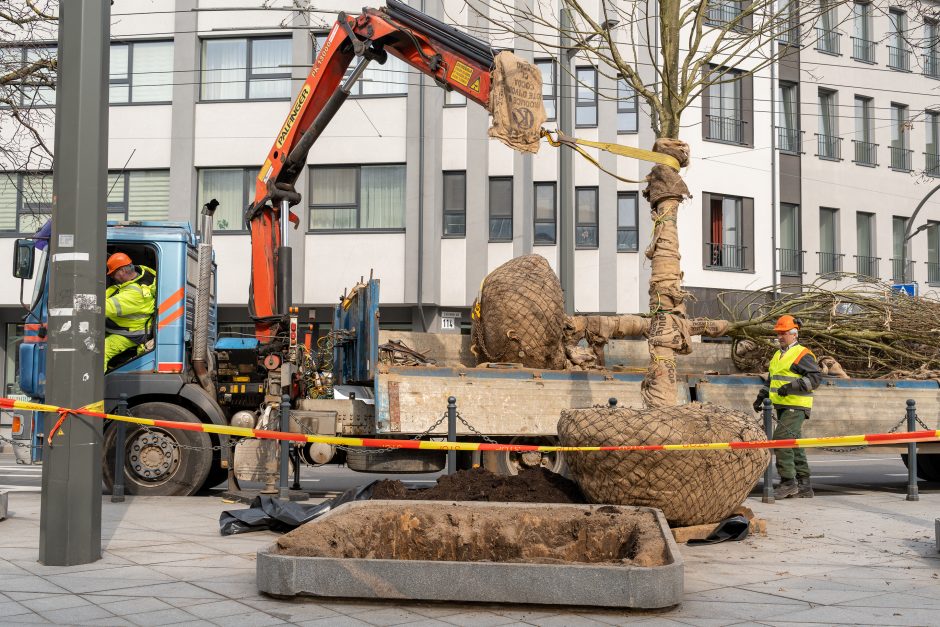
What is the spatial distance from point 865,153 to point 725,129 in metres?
6.79

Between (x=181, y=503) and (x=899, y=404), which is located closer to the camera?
(x=181, y=503)

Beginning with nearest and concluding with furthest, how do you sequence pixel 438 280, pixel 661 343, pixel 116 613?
pixel 116 613 < pixel 661 343 < pixel 438 280

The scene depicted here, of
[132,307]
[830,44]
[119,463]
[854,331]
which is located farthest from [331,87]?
[830,44]

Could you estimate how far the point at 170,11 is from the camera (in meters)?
25.3

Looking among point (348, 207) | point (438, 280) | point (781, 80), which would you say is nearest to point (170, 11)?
point (348, 207)

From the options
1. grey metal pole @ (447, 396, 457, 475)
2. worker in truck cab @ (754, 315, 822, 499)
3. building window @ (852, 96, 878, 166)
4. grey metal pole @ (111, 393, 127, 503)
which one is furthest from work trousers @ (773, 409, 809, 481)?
building window @ (852, 96, 878, 166)

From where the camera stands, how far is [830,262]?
100 ft

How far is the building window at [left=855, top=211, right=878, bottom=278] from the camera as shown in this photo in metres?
31.4

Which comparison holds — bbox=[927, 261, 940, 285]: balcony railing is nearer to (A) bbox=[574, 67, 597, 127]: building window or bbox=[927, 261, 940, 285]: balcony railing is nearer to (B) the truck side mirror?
(A) bbox=[574, 67, 597, 127]: building window

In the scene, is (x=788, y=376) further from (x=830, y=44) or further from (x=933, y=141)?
(x=933, y=141)

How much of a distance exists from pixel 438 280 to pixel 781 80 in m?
12.5

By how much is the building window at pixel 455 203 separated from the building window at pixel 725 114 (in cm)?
688

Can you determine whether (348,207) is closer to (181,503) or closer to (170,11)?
(170,11)

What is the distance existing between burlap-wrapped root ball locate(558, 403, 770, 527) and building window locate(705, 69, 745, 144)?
20537 mm
